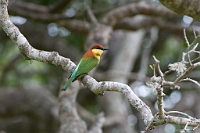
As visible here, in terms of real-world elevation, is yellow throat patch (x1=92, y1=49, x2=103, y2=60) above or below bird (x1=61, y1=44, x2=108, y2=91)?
above

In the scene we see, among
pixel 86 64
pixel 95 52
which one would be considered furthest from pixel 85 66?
pixel 95 52

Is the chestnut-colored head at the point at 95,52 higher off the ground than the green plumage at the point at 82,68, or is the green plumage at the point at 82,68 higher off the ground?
the chestnut-colored head at the point at 95,52

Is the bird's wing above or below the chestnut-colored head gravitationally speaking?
below

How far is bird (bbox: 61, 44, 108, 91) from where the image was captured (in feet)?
8.96

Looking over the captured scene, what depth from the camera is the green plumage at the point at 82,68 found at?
8.92 feet

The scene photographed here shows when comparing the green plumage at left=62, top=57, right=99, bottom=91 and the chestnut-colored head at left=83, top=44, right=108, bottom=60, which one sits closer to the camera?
the green plumage at left=62, top=57, right=99, bottom=91

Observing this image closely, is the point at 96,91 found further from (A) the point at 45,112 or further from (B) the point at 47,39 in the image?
(B) the point at 47,39

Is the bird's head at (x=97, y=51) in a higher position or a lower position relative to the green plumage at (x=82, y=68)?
higher

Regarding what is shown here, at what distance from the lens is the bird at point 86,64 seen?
2732 mm

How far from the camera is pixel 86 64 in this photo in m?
2.98

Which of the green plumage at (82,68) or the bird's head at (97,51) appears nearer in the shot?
the green plumage at (82,68)

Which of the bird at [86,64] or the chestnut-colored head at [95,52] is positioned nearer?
the bird at [86,64]

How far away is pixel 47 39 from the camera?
6.14m

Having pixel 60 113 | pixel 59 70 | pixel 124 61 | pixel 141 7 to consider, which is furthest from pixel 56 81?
pixel 60 113
